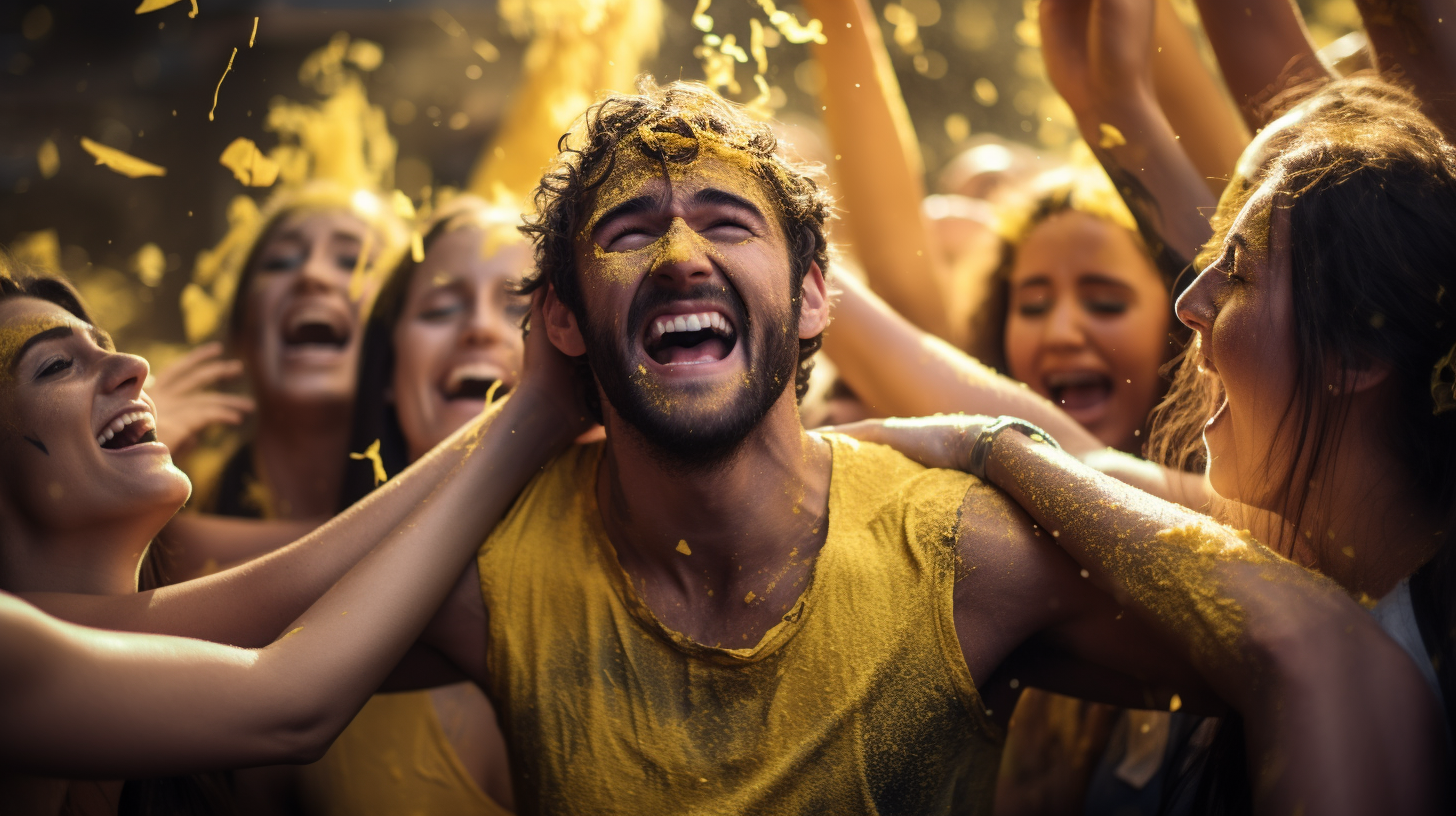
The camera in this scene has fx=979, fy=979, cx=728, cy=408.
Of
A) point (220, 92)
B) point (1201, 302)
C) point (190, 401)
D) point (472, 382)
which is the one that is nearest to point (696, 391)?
point (1201, 302)

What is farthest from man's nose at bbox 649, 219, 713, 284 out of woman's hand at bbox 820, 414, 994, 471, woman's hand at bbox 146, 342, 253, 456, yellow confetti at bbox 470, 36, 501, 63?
yellow confetti at bbox 470, 36, 501, 63

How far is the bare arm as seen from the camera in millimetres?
1376

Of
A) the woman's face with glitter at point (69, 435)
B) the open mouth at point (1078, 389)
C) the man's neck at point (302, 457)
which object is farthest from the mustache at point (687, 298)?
the man's neck at point (302, 457)

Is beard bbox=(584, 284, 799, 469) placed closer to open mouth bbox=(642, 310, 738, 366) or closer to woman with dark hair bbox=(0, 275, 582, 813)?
open mouth bbox=(642, 310, 738, 366)

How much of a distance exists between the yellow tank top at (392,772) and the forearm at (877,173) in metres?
2.04

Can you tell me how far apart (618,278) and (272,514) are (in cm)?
224

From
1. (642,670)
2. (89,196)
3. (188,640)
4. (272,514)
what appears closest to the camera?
(188,640)

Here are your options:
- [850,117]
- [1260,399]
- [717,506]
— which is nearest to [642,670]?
[717,506]

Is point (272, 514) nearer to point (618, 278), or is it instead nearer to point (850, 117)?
point (618, 278)

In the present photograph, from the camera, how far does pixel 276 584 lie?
6.42ft

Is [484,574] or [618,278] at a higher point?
[618,278]

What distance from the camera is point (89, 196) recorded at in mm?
11234

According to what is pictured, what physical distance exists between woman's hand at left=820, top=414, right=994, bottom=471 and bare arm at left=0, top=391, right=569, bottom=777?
2.58 feet

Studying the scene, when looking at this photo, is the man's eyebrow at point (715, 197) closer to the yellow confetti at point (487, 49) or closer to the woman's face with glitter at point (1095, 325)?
the woman's face with glitter at point (1095, 325)
